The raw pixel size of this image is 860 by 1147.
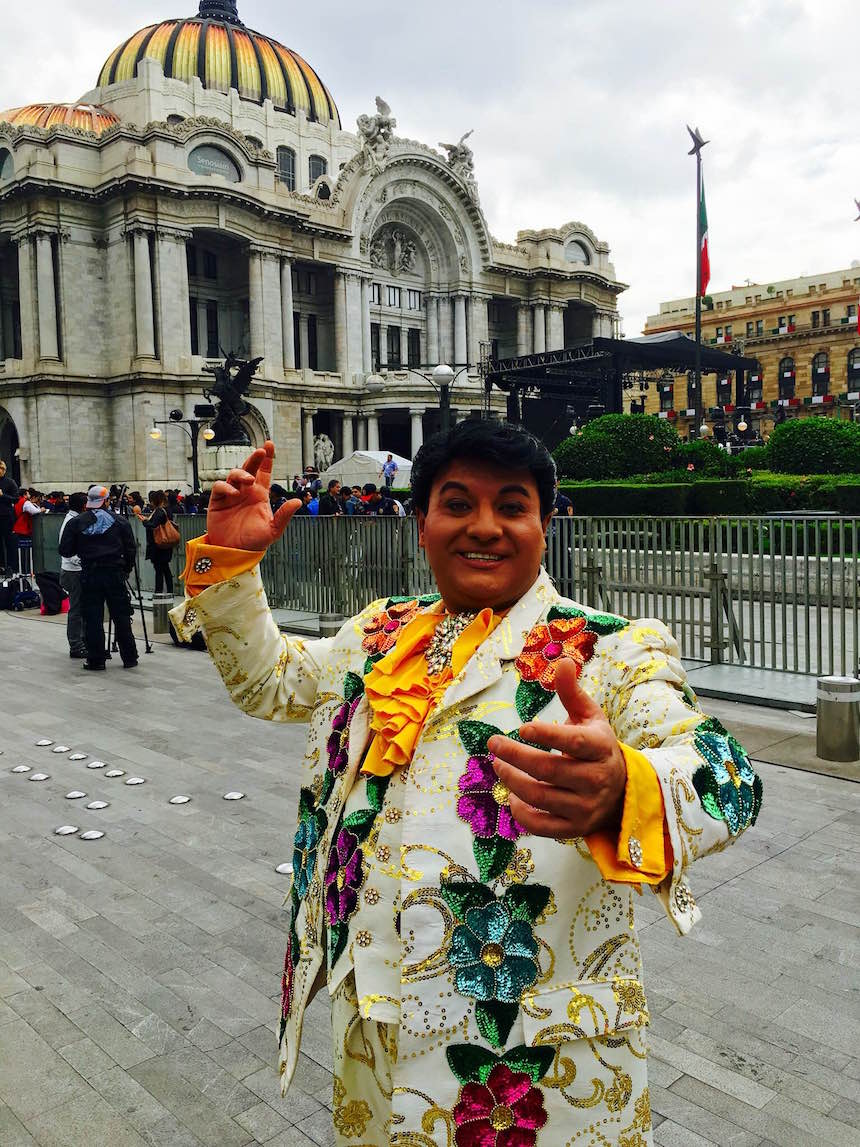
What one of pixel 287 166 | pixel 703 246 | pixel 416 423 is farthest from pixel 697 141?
pixel 287 166

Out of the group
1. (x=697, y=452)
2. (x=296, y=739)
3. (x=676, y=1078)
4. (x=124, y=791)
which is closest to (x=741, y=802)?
(x=676, y=1078)

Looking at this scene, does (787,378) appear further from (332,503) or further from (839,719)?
(839,719)

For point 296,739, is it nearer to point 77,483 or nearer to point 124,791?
point 124,791

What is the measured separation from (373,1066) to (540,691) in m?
0.82

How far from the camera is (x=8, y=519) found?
1650cm

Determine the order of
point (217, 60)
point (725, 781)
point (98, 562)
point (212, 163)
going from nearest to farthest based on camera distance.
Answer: point (725, 781), point (98, 562), point (212, 163), point (217, 60)

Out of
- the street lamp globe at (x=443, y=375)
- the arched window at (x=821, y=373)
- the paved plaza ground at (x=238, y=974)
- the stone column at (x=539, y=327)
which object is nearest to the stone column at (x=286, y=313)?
the stone column at (x=539, y=327)

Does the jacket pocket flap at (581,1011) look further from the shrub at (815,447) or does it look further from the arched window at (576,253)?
the arched window at (576,253)

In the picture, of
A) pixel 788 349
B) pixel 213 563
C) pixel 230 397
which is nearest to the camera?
pixel 213 563

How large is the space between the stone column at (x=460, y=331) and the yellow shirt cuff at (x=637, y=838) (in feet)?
181

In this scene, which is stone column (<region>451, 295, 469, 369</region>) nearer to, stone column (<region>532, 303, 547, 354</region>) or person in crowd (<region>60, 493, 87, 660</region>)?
stone column (<region>532, 303, 547, 354</region>)

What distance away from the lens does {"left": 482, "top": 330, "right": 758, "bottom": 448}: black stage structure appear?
31.3 m

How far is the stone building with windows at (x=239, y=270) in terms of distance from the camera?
40.8 m

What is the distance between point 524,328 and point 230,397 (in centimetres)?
4053
